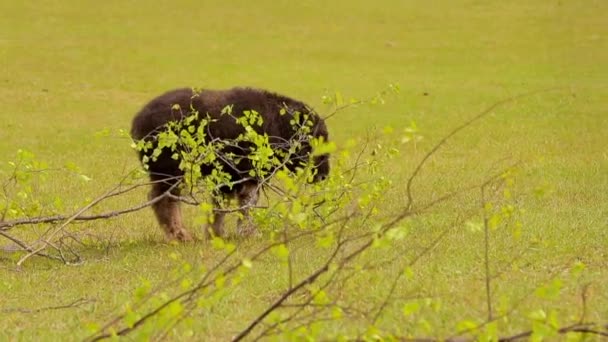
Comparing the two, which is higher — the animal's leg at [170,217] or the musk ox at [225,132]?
the musk ox at [225,132]

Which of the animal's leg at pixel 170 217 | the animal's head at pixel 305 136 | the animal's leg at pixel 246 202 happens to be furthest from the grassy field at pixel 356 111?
the animal's head at pixel 305 136

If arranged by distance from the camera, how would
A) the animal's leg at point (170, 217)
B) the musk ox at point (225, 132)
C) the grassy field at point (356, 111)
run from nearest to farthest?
the grassy field at point (356, 111), the musk ox at point (225, 132), the animal's leg at point (170, 217)

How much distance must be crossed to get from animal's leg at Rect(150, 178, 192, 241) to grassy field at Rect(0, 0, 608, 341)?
0.71 ft

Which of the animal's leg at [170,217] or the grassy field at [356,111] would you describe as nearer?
the grassy field at [356,111]

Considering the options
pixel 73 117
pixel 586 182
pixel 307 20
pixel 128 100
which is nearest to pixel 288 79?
pixel 128 100

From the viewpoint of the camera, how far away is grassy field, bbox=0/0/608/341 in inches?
294

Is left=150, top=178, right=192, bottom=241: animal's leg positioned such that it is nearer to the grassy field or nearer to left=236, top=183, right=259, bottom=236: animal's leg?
the grassy field

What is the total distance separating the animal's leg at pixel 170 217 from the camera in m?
10.4

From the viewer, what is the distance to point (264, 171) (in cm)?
980

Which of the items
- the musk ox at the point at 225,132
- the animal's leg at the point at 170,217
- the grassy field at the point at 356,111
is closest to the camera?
the grassy field at the point at 356,111

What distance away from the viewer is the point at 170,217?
10547 millimetres

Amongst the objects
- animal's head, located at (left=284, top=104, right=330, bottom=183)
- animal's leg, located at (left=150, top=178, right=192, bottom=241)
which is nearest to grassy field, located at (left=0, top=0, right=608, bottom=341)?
animal's leg, located at (left=150, top=178, right=192, bottom=241)

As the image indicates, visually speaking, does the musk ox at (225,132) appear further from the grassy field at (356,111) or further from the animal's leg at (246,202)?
the grassy field at (356,111)

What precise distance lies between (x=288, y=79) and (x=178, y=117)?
63.3 feet
